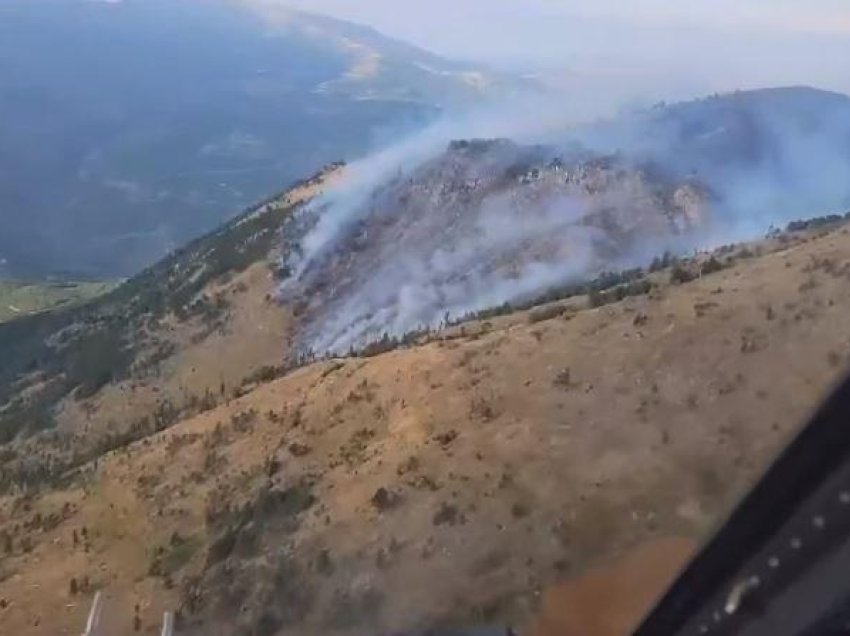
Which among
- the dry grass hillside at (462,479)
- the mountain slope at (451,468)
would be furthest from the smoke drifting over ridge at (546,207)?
the dry grass hillside at (462,479)

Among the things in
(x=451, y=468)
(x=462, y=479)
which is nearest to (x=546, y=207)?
(x=451, y=468)

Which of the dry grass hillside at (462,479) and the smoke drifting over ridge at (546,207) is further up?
the dry grass hillside at (462,479)

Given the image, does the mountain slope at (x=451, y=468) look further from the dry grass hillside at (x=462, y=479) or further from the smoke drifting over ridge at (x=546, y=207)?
the smoke drifting over ridge at (x=546, y=207)

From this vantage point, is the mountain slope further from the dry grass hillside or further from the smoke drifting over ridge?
the smoke drifting over ridge

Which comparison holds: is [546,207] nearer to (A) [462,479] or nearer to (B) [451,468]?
(B) [451,468]

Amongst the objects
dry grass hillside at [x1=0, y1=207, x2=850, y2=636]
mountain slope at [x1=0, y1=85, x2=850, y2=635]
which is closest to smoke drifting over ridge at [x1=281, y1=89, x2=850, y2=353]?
mountain slope at [x1=0, y1=85, x2=850, y2=635]
